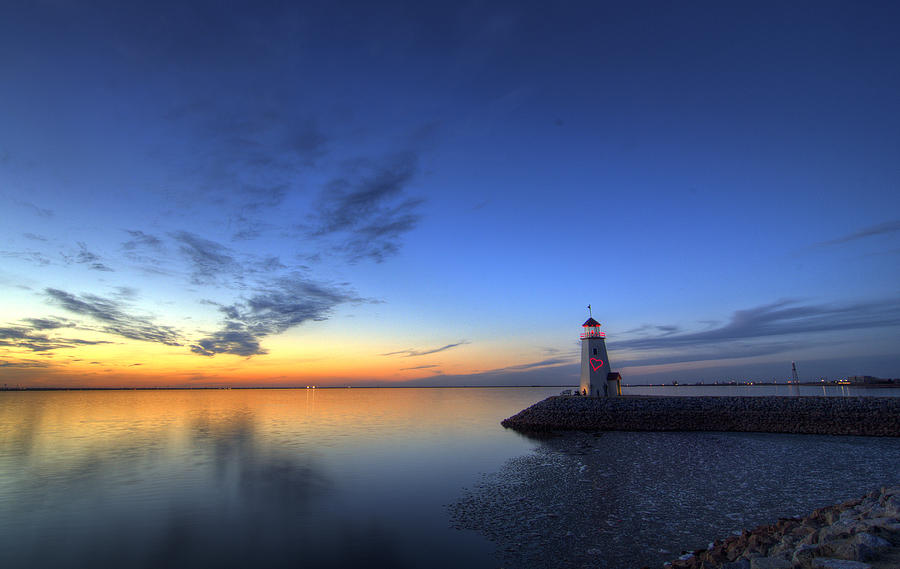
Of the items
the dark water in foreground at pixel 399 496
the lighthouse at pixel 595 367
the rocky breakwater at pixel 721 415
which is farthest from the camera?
the lighthouse at pixel 595 367

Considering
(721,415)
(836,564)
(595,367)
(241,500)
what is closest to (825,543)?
(836,564)

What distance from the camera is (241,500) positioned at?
20.0 m

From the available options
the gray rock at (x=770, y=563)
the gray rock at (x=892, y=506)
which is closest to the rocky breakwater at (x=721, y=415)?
the gray rock at (x=892, y=506)

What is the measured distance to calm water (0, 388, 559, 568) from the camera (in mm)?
13461

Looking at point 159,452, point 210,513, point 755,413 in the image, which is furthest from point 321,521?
point 755,413

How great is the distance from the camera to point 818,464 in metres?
23.0

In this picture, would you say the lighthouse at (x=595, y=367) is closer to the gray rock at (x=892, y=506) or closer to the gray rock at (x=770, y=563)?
the gray rock at (x=892, y=506)

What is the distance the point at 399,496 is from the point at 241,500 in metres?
7.26

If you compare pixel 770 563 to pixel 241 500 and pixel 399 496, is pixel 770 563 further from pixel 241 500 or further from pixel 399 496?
pixel 241 500

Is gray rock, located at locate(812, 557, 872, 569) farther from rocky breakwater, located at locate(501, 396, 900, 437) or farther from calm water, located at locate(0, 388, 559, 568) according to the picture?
rocky breakwater, located at locate(501, 396, 900, 437)

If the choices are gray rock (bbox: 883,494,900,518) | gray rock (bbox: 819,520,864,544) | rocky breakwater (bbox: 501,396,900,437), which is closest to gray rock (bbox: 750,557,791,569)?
gray rock (bbox: 819,520,864,544)

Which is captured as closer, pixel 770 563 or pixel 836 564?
Answer: pixel 836 564

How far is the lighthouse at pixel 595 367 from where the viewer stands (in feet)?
163

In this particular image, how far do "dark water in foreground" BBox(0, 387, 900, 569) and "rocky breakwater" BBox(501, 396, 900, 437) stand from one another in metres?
4.59
